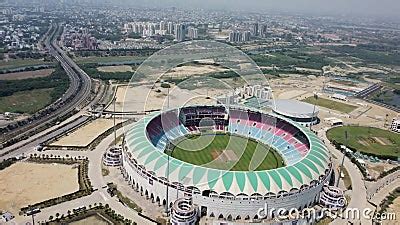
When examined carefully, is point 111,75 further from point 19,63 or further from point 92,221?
point 92,221

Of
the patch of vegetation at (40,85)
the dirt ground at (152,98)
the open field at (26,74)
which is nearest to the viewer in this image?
the dirt ground at (152,98)

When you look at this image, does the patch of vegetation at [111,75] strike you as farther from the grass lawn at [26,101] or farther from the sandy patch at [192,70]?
the grass lawn at [26,101]

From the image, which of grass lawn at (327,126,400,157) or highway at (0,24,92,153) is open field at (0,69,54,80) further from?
grass lawn at (327,126,400,157)

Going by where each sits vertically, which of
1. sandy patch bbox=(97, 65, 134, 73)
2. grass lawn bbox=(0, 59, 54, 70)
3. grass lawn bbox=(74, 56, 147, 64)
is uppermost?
grass lawn bbox=(74, 56, 147, 64)

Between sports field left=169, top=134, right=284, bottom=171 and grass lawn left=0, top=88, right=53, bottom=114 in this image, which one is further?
grass lawn left=0, top=88, right=53, bottom=114

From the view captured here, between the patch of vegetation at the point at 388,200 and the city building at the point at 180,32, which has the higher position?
the city building at the point at 180,32

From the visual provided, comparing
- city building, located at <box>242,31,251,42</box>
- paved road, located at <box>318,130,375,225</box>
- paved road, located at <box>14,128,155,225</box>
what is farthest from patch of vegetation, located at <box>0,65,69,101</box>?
city building, located at <box>242,31,251,42</box>

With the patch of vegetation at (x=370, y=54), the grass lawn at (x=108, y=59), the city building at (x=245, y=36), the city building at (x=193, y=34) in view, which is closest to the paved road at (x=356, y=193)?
the grass lawn at (x=108, y=59)

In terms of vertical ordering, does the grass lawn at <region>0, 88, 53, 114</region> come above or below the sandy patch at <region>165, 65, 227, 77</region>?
below
